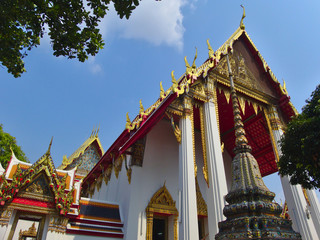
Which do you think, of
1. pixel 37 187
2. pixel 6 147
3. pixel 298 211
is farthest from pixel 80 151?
pixel 298 211

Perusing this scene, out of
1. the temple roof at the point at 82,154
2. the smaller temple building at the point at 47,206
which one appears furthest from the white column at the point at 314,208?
the temple roof at the point at 82,154

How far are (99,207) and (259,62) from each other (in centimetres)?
785

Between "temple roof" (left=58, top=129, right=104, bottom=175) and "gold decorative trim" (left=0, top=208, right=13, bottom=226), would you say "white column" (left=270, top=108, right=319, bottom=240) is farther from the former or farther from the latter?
"temple roof" (left=58, top=129, right=104, bottom=175)

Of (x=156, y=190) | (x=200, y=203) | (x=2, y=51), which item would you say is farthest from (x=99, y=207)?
→ (x=2, y=51)

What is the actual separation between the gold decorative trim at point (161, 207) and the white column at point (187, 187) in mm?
1891

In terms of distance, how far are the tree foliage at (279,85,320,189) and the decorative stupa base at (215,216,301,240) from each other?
3.48 m

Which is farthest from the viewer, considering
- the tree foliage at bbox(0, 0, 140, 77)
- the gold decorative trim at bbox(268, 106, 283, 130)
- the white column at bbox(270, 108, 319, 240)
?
the gold decorative trim at bbox(268, 106, 283, 130)

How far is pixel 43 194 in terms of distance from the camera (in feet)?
19.2

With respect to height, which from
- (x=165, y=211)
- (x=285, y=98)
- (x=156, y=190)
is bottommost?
(x=165, y=211)

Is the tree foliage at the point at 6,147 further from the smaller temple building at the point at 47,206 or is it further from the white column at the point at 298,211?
the white column at the point at 298,211

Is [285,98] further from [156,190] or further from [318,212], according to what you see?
[156,190]

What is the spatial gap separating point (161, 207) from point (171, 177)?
1.10 metres

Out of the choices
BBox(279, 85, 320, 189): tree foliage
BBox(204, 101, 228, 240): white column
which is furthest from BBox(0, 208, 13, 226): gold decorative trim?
BBox(279, 85, 320, 189): tree foliage

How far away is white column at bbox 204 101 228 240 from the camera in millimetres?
4918
